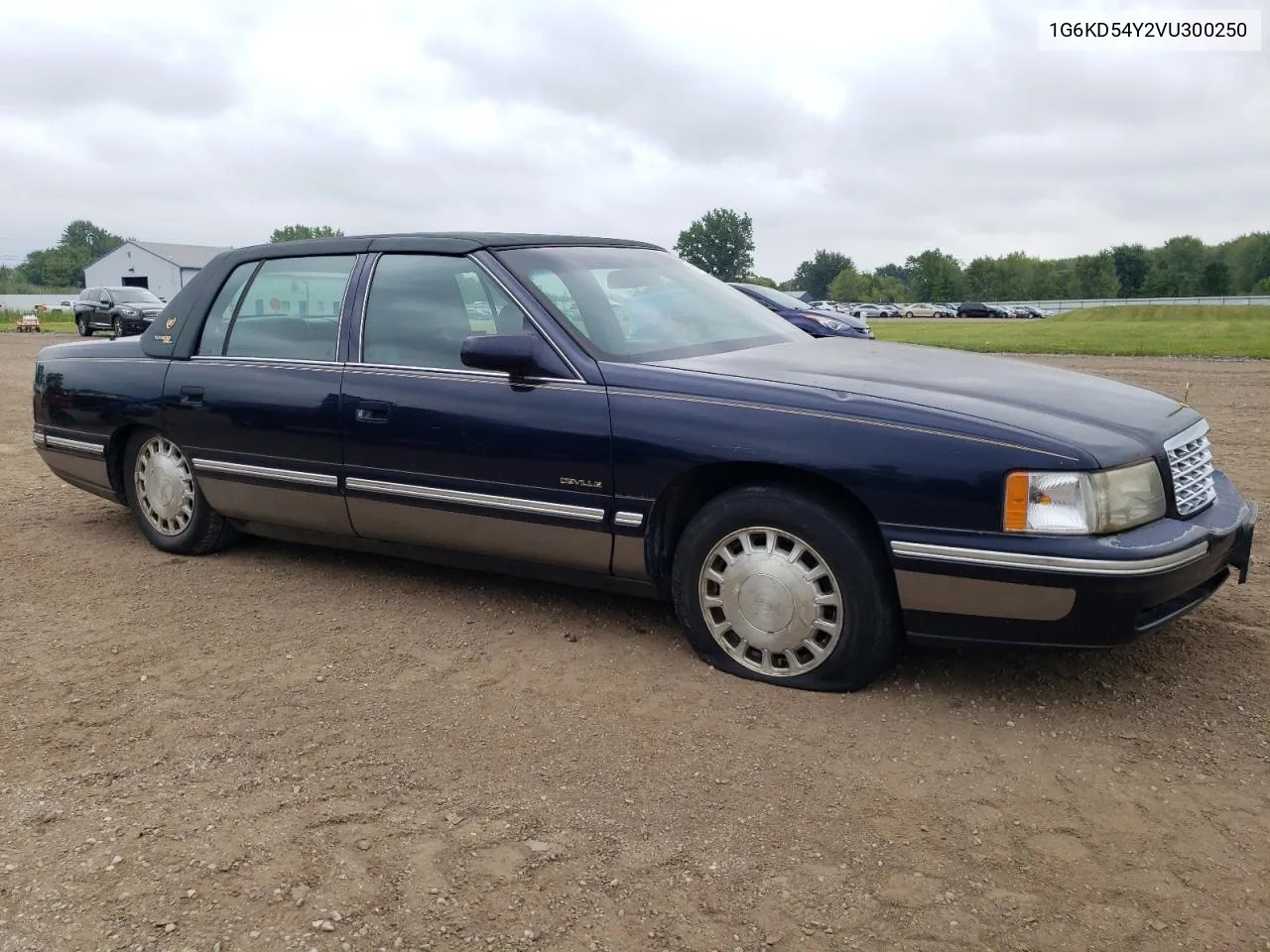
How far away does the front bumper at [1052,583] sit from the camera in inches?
125

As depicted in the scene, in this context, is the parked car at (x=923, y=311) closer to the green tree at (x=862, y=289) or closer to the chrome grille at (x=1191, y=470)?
the green tree at (x=862, y=289)

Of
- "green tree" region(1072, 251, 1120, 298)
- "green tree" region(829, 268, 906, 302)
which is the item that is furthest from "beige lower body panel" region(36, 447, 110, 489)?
"green tree" region(829, 268, 906, 302)

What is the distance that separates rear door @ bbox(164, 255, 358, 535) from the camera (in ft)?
15.2

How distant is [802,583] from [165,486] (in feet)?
11.2

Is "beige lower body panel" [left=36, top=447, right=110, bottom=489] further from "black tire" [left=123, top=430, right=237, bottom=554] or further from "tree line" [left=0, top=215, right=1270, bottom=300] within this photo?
"tree line" [left=0, top=215, right=1270, bottom=300]

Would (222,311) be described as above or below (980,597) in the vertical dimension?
above

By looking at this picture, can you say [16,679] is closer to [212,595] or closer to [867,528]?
[212,595]

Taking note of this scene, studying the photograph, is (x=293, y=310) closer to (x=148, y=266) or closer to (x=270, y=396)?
(x=270, y=396)

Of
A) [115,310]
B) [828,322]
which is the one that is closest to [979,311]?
[115,310]

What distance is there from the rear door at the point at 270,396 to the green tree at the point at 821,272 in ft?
497

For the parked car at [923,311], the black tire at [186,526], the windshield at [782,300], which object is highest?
the parked car at [923,311]

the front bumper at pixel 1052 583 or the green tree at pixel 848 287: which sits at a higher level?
the green tree at pixel 848 287

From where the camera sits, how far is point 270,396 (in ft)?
15.6

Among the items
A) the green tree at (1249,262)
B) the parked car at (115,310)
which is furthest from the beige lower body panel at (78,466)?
the green tree at (1249,262)
